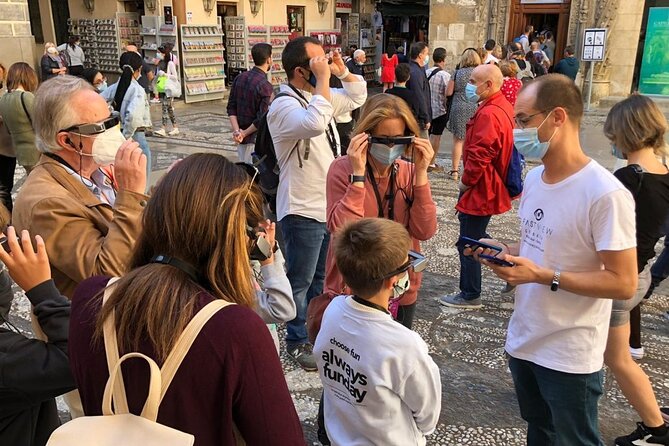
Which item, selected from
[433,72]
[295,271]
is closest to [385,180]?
[295,271]

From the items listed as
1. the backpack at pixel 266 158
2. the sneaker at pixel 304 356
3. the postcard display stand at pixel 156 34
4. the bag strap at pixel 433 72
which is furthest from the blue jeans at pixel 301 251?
the postcard display stand at pixel 156 34

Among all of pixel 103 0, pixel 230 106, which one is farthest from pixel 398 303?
pixel 103 0

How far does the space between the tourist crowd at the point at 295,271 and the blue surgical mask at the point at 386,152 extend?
23mm

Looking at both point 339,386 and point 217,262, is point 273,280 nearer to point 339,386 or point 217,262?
point 339,386

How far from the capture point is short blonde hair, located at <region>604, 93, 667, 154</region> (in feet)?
9.63

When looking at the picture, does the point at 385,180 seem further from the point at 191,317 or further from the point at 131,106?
the point at 131,106

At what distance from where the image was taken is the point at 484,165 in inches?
171

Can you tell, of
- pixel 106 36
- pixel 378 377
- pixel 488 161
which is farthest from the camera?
pixel 106 36

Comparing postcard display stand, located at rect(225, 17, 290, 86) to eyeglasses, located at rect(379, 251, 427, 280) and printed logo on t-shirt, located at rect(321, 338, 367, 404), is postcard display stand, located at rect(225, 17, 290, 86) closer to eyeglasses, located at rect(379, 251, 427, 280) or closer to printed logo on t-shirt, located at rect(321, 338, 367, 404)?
eyeglasses, located at rect(379, 251, 427, 280)

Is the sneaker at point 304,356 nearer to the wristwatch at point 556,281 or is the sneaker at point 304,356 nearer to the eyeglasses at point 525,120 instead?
the wristwatch at point 556,281

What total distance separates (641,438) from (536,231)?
1440 millimetres

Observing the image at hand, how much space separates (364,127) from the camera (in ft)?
8.99

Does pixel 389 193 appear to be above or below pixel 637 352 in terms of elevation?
above

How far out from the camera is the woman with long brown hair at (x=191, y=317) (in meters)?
1.19
